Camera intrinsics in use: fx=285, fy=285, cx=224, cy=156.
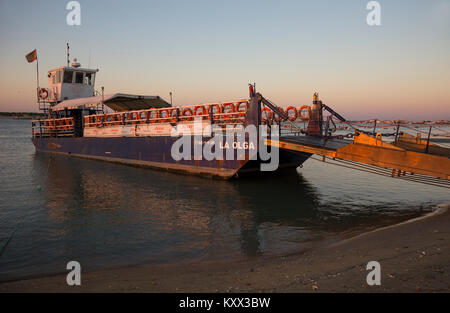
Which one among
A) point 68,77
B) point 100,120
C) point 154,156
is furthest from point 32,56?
point 154,156

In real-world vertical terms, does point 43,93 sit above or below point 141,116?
above

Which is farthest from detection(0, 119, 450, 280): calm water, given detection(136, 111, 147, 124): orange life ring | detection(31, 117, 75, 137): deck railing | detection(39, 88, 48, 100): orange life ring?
detection(39, 88, 48, 100): orange life ring

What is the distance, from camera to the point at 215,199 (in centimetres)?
1196

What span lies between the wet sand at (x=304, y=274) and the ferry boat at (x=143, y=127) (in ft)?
27.6

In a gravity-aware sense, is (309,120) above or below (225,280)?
above

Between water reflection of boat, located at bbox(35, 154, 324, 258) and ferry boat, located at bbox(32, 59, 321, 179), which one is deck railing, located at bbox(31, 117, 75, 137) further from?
water reflection of boat, located at bbox(35, 154, 324, 258)

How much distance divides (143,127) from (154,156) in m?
2.26

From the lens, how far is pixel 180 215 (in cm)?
973

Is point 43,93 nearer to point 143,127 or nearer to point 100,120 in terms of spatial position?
point 100,120

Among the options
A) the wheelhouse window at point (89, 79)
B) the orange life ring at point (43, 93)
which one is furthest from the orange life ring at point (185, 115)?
the orange life ring at point (43, 93)

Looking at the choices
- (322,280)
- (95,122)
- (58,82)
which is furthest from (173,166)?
(58,82)

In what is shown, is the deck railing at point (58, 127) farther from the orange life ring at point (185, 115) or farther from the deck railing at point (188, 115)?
the orange life ring at point (185, 115)
